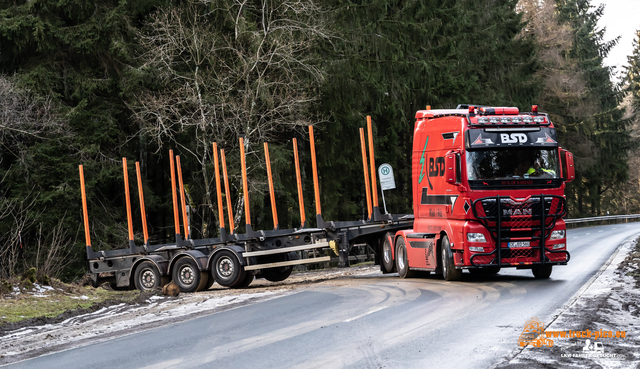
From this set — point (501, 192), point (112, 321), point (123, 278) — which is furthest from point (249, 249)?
point (501, 192)

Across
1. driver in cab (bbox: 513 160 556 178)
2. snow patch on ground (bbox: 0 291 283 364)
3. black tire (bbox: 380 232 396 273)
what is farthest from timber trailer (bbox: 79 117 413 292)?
driver in cab (bbox: 513 160 556 178)

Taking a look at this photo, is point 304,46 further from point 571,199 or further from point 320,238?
point 571,199

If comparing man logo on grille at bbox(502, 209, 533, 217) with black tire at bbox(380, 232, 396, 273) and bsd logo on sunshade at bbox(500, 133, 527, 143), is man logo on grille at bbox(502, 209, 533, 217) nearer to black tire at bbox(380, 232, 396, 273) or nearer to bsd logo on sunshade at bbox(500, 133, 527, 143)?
bsd logo on sunshade at bbox(500, 133, 527, 143)

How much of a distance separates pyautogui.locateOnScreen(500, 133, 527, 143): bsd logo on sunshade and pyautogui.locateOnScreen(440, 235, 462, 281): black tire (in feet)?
8.31

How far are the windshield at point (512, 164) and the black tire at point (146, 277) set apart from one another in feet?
28.9

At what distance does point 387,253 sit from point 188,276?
5.28 m

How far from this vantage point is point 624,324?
9.78 m

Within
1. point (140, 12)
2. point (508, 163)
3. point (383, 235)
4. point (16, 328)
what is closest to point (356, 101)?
point (140, 12)

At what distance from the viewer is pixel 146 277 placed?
64.1ft

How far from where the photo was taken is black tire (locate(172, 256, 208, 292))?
60.1 ft

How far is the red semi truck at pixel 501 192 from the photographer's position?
15.4 m

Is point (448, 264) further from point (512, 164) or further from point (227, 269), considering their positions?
point (227, 269)

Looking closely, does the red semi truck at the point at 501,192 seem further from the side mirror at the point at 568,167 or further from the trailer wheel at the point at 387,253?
the trailer wheel at the point at 387,253

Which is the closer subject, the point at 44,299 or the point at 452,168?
the point at 44,299
